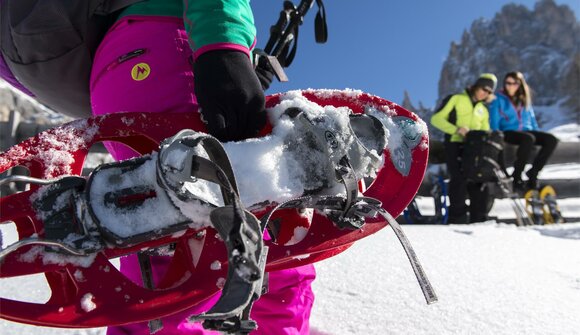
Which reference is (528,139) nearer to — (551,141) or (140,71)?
(551,141)

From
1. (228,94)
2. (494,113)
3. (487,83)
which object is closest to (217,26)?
(228,94)

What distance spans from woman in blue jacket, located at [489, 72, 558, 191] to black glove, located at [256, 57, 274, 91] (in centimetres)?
362

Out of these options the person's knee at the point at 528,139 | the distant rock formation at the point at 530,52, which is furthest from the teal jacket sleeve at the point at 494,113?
the distant rock formation at the point at 530,52

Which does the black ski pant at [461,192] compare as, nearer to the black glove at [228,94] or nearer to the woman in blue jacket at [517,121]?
the woman in blue jacket at [517,121]

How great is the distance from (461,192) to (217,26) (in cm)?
327

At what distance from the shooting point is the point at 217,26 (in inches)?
27.6

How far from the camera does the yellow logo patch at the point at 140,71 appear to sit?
0.78 meters

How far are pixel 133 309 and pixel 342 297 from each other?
605 millimetres

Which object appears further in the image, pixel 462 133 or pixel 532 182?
pixel 532 182

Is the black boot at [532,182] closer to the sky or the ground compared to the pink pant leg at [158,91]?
closer to the ground

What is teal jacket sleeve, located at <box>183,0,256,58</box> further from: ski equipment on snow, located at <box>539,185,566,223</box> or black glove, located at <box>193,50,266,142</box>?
ski equipment on snow, located at <box>539,185,566,223</box>

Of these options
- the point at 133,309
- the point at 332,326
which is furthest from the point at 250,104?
the point at 332,326

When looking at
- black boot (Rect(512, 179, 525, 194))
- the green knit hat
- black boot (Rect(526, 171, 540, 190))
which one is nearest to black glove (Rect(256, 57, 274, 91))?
the green knit hat

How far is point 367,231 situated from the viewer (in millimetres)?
754
